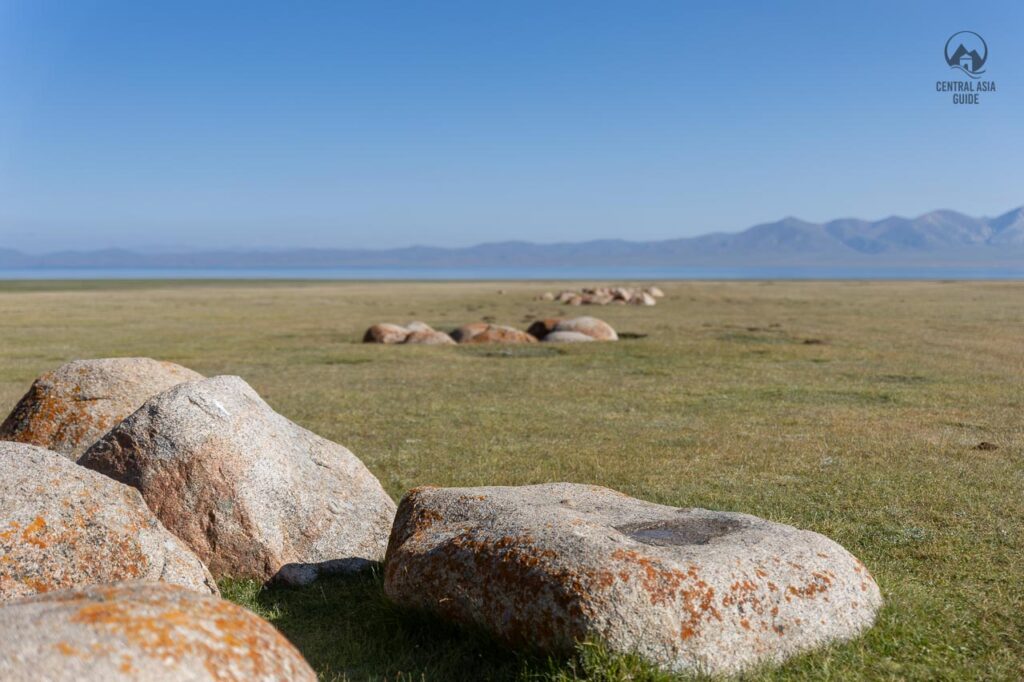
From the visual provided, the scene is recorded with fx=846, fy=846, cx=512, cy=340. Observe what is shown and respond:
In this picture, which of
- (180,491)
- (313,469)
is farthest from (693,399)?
(180,491)

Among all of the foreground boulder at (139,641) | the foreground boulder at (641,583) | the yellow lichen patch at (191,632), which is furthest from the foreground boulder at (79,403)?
the yellow lichen patch at (191,632)

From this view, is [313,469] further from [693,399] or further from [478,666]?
[693,399]

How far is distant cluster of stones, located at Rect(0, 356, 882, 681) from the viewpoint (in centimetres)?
379

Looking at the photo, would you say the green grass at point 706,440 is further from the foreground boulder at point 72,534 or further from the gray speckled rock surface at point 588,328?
the foreground boulder at point 72,534

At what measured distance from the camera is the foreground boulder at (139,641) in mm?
3451

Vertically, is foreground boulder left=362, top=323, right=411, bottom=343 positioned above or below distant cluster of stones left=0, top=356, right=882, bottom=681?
below

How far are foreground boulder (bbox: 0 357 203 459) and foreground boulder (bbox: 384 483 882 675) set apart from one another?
4799 mm

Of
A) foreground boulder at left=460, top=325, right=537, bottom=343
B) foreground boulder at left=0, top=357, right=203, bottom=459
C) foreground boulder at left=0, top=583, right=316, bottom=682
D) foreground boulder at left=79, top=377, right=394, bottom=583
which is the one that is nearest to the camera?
foreground boulder at left=0, top=583, right=316, bottom=682

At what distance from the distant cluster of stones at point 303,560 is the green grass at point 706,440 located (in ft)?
0.92

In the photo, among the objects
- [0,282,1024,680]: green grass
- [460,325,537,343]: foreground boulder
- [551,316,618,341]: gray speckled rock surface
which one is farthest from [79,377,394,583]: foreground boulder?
[551,316,618,341]: gray speckled rock surface

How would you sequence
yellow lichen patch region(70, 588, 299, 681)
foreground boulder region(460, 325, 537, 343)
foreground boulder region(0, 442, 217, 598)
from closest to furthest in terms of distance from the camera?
1. yellow lichen patch region(70, 588, 299, 681)
2. foreground boulder region(0, 442, 217, 598)
3. foreground boulder region(460, 325, 537, 343)

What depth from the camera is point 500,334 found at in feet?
105

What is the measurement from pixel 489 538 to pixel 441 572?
0.46 meters

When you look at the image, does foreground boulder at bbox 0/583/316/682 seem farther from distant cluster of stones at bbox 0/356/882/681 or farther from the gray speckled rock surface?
the gray speckled rock surface
